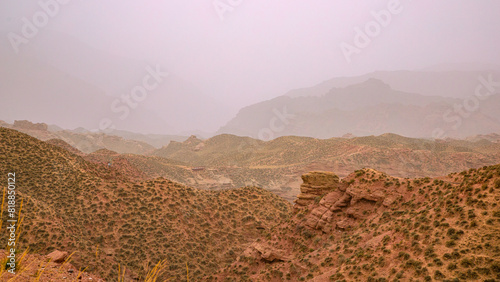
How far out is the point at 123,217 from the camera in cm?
2975

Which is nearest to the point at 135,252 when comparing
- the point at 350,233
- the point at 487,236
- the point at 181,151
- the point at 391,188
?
the point at 350,233

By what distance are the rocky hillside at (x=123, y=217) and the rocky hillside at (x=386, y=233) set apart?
614cm

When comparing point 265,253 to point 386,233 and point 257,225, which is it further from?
point 386,233

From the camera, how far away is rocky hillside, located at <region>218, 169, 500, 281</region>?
13219 millimetres

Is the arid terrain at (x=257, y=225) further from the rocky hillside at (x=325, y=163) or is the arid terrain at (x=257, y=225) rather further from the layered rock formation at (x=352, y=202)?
the rocky hillside at (x=325, y=163)

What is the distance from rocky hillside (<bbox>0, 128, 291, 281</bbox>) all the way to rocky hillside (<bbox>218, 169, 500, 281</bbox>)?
614 centimetres

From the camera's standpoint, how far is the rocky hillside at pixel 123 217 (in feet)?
76.4

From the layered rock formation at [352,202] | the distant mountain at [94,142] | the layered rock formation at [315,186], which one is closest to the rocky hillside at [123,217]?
the layered rock formation at [315,186]

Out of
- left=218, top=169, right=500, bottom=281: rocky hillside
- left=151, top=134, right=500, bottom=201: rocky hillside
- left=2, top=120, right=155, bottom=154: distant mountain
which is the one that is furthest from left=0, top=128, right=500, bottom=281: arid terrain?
left=2, top=120, right=155, bottom=154: distant mountain

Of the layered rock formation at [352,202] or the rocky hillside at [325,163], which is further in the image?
the rocky hillside at [325,163]

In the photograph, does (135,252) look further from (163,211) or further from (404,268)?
(404,268)

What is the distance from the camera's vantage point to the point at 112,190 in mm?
32906

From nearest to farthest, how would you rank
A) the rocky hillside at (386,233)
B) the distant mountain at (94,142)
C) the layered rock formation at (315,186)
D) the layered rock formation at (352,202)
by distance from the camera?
the rocky hillside at (386,233) < the layered rock formation at (352,202) < the layered rock formation at (315,186) < the distant mountain at (94,142)

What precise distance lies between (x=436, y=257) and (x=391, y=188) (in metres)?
9.25
